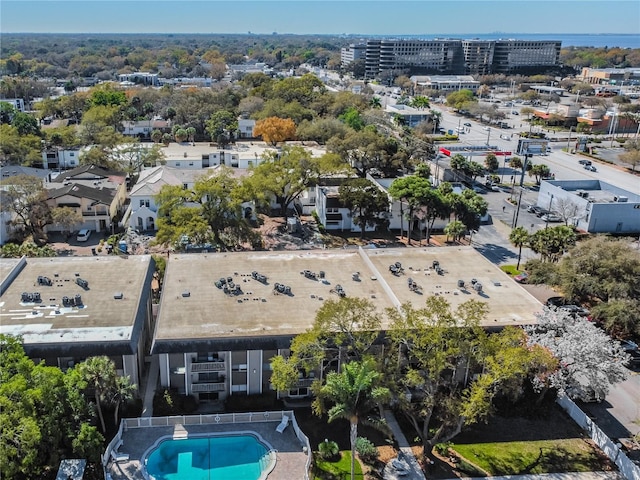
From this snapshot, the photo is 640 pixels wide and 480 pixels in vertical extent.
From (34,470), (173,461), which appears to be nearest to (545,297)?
(173,461)

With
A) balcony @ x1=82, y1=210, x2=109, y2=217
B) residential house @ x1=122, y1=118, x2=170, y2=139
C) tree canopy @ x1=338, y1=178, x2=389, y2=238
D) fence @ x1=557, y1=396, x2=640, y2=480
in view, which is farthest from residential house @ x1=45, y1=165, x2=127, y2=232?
fence @ x1=557, y1=396, x2=640, y2=480

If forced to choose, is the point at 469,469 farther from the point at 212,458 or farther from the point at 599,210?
the point at 599,210

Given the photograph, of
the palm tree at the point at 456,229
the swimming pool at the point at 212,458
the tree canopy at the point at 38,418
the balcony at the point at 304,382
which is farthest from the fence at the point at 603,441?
the tree canopy at the point at 38,418

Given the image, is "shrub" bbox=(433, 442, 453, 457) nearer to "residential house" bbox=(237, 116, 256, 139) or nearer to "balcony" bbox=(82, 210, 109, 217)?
"balcony" bbox=(82, 210, 109, 217)

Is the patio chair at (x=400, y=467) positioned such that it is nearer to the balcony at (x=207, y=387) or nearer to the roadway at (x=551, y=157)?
the balcony at (x=207, y=387)

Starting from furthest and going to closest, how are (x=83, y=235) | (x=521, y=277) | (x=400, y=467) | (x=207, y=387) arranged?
1. (x=83, y=235)
2. (x=521, y=277)
3. (x=207, y=387)
4. (x=400, y=467)

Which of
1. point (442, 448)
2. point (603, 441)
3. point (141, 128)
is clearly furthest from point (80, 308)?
point (141, 128)
